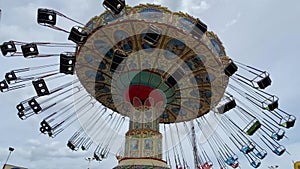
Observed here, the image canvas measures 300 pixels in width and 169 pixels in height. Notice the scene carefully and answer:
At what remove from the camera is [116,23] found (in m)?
10.9

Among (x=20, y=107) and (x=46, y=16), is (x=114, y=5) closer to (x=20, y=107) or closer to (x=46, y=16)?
(x=46, y=16)

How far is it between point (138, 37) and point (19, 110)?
5759mm

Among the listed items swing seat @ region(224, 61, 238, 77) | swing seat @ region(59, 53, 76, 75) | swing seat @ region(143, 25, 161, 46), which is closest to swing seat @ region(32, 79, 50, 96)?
swing seat @ region(59, 53, 76, 75)

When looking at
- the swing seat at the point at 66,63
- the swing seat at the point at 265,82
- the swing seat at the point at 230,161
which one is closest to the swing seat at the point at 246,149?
the swing seat at the point at 230,161

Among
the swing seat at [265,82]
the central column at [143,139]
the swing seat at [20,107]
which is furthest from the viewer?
the swing seat at [20,107]

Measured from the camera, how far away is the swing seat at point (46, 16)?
10.7 meters

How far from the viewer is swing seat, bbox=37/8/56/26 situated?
423 inches

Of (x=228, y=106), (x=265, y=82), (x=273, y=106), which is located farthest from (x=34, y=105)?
(x=273, y=106)

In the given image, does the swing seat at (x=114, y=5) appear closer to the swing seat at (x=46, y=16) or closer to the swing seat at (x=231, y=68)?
the swing seat at (x=46, y=16)

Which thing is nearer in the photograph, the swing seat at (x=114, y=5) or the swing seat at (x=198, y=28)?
the swing seat at (x=114, y=5)

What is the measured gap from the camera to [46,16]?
425 inches

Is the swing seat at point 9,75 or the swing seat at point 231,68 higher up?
the swing seat at point 9,75

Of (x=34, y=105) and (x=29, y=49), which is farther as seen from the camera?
(x=34, y=105)

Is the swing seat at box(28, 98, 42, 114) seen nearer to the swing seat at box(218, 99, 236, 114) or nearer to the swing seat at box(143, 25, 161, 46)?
the swing seat at box(143, 25, 161, 46)
